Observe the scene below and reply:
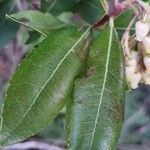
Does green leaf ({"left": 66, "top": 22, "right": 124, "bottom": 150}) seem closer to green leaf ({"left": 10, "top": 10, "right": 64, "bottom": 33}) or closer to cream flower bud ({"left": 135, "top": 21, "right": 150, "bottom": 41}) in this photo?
cream flower bud ({"left": 135, "top": 21, "right": 150, "bottom": 41})

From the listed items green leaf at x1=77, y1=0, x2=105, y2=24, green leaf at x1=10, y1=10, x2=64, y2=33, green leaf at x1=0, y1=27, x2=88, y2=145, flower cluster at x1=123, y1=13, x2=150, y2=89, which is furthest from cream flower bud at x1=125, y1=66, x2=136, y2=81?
green leaf at x1=77, y1=0, x2=105, y2=24

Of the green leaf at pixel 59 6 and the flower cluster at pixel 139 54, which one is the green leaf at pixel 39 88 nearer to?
the flower cluster at pixel 139 54

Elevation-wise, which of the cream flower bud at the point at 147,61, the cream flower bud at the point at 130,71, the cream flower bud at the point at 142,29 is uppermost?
the cream flower bud at the point at 142,29

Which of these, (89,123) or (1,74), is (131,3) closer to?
(89,123)

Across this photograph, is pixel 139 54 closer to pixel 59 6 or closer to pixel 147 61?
pixel 147 61

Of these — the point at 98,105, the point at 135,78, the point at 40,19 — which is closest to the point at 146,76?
the point at 135,78

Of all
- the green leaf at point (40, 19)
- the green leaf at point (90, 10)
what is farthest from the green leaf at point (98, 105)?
the green leaf at point (90, 10)

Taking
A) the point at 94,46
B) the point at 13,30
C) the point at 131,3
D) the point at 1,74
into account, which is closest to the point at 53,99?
the point at 94,46

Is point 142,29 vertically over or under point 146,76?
over
